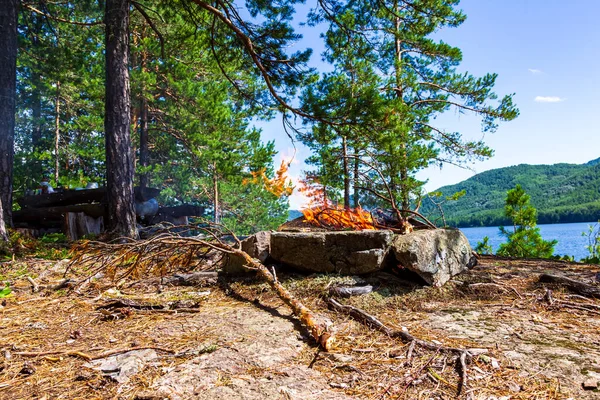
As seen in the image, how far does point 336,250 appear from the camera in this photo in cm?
362

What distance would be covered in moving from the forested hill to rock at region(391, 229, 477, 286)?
45.7 meters

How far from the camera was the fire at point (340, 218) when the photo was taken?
4.39 m

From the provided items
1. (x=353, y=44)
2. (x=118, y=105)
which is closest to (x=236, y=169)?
(x=118, y=105)

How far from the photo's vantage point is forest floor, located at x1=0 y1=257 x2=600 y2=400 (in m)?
1.58

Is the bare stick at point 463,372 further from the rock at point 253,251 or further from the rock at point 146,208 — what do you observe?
the rock at point 146,208

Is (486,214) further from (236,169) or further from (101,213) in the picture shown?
(101,213)

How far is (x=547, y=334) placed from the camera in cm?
227

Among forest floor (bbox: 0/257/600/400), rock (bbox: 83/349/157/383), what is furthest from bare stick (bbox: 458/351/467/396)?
rock (bbox: 83/349/157/383)

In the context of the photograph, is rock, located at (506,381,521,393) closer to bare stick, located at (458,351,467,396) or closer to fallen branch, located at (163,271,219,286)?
bare stick, located at (458,351,467,396)

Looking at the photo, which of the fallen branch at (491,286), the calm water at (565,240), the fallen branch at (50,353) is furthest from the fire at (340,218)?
the calm water at (565,240)

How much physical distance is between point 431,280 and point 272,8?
18.9 ft

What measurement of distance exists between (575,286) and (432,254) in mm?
1394

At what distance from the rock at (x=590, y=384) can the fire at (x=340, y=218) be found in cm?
282

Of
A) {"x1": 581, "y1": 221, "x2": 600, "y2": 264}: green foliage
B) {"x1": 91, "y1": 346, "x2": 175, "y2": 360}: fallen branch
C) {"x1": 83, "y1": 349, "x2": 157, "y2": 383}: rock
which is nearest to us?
{"x1": 83, "y1": 349, "x2": 157, "y2": 383}: rock
